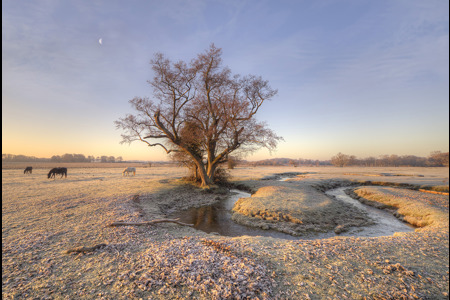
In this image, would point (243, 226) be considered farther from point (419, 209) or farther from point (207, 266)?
point (419, 209)

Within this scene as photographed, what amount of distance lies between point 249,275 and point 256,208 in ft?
27.2

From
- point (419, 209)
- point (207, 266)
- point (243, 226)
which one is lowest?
point (243, 226)


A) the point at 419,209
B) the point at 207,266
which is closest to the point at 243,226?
the point at 207,266

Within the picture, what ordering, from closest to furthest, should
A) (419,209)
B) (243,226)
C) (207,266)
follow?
(207,266), (243,226), (419,209)

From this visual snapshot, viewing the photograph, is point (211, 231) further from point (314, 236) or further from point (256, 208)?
point (314, 236)

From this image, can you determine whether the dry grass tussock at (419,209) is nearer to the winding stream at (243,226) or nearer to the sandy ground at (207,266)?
the winding stream at (243,226)

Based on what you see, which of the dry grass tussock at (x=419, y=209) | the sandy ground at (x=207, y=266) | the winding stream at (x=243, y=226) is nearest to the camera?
the sandy ground at (x=207, y=266)

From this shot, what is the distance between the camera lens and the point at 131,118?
63.8 ft

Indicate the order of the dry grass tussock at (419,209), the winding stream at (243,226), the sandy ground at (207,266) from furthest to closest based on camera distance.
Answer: the dry grass tussock at (419,209) → the winding stream at (243,226) → the sandy ground at (207,266)

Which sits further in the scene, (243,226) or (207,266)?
(243,226)

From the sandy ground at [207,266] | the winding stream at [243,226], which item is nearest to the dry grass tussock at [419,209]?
the winding stream at [243,226]

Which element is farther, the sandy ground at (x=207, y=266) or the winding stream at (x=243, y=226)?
the winding stream at (x=243, y=226)

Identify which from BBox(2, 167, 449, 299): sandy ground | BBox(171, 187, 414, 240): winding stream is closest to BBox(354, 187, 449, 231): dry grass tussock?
BBox(171, 187, 414, 240): winding stream

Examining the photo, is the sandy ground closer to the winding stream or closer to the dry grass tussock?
the winding stream
